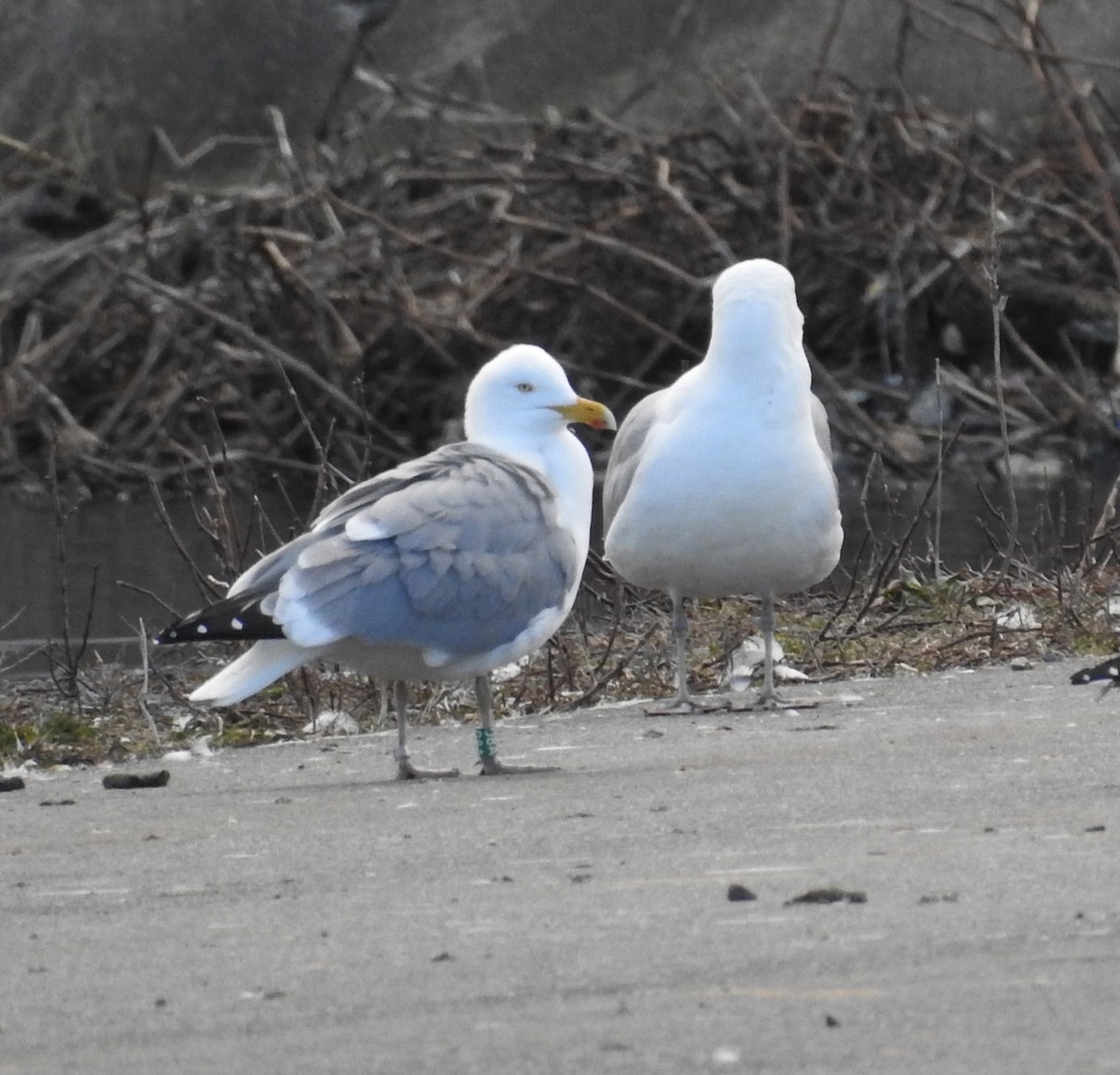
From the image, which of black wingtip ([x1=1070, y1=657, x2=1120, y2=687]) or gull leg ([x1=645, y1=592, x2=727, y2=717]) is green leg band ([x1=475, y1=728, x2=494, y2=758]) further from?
black wingtip ([x1=1070, y1=657, x2=1120, y2=687])

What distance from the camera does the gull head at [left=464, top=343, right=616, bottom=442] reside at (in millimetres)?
6426

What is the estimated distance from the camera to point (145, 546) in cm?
1359

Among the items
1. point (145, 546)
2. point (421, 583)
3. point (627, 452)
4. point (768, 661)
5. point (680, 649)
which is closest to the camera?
point (421, 583)

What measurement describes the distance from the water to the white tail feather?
3.19 m

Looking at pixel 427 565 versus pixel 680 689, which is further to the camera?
pixel 680 689

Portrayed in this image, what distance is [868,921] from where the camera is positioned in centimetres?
368

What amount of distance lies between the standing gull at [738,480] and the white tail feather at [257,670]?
4.61 feet

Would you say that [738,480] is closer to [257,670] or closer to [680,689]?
[680,689]

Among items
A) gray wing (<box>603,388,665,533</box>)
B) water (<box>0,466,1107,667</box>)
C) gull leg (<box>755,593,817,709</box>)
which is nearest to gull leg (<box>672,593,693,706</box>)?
gull leg (<box>755,593,817,709</box>)

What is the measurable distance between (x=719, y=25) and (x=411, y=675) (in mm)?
14929

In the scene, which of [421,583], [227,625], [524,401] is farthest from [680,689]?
[227,625]

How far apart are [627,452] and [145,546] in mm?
6779

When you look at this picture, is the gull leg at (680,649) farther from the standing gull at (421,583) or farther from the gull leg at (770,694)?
the standing gull at (421,583)

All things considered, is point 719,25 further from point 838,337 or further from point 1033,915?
point 1033,915
